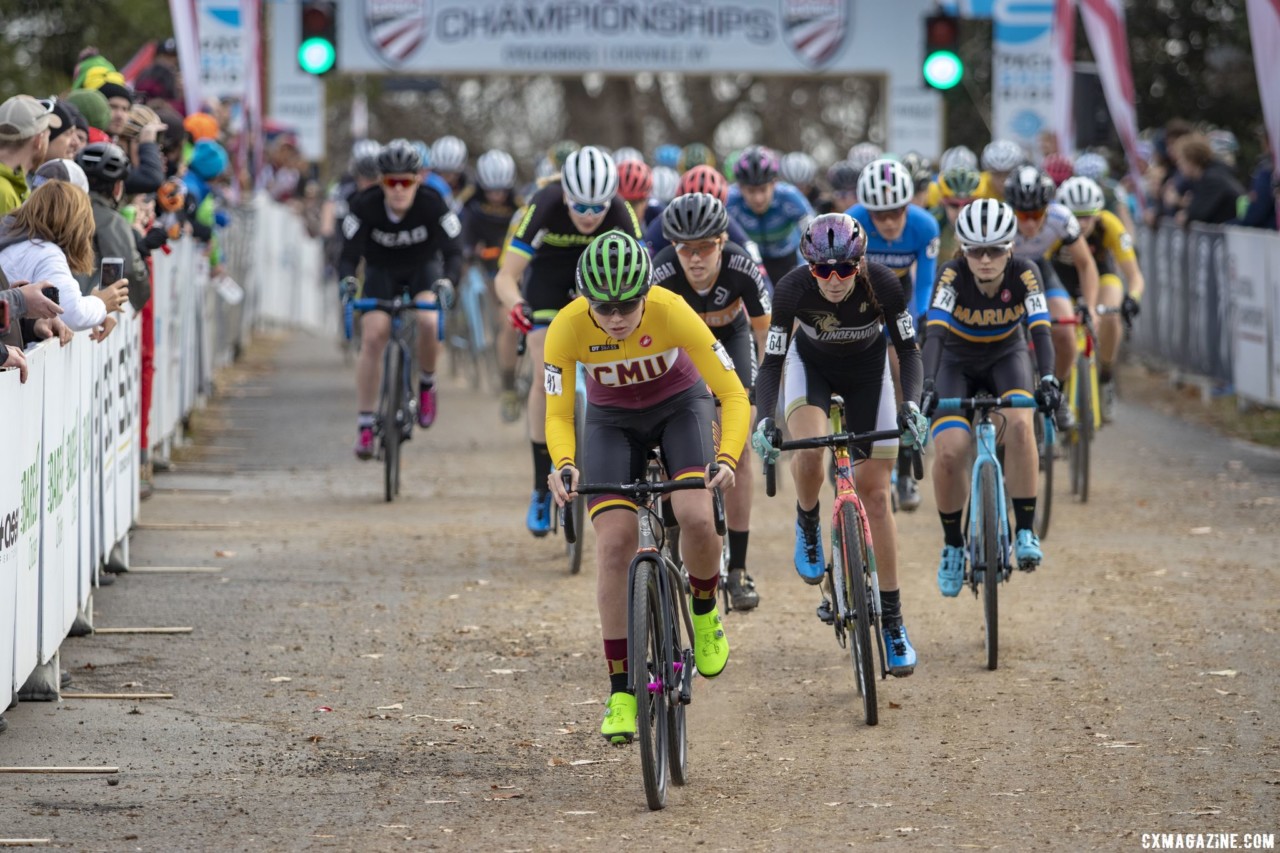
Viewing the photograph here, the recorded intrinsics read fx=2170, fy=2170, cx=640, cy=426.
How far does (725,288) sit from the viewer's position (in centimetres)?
1005

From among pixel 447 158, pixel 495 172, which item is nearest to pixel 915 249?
pixel 495 172

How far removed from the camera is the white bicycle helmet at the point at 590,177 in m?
11.0

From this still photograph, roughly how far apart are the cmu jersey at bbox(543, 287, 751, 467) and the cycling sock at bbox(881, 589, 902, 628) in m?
1.43

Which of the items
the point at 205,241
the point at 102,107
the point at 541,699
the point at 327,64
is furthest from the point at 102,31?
the point at 541,699

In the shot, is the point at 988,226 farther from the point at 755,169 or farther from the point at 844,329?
the point at 755,169

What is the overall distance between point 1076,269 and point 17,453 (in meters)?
8.46

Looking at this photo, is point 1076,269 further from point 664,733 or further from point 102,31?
point 102,31

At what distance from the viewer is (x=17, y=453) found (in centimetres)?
741

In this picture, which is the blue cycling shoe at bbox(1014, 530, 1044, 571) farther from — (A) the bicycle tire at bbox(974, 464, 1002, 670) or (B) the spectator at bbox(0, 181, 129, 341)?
(B) the spectator at bbox(0, 181, 129, 341)

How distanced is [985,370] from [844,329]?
1.26m

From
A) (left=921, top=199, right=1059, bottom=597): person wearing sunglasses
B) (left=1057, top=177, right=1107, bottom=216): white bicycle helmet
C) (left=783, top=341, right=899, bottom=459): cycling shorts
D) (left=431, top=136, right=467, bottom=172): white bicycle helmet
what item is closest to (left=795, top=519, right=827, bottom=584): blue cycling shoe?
(left=783, top=341, right=899, bottom=459): cycling shorts

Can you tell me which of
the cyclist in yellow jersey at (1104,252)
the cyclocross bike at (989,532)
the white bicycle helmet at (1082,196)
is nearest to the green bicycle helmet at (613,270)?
the cyclocross bike at (989,532)

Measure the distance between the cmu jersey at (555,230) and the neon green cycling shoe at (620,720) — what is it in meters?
4.67

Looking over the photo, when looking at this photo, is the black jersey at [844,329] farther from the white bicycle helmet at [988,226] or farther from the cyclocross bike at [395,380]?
the cyclocross bike at [395,380]
